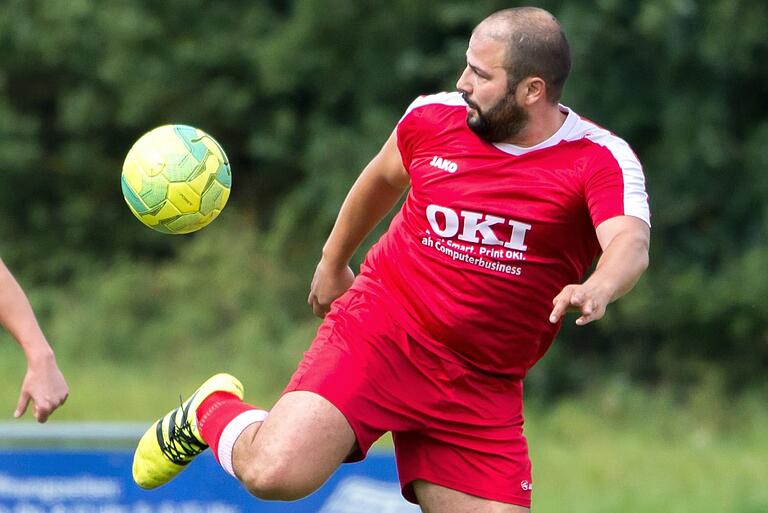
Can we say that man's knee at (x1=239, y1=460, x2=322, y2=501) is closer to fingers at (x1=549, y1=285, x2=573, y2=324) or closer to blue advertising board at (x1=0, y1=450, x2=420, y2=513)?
fingers at (x1=549, y1=285, x2=573, y2=324)

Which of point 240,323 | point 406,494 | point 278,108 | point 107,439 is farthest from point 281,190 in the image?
point 406,494

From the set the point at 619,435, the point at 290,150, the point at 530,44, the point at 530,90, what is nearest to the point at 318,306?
the point at 530,90

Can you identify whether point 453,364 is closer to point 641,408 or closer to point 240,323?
point 641,408

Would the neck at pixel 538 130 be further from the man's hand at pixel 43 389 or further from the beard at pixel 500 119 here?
the man's hand at pixel 43 389

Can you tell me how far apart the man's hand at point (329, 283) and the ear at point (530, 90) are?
1.12 m

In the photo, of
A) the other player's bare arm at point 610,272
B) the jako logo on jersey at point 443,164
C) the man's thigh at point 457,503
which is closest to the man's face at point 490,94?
the jako logo on jersey at point 443,164

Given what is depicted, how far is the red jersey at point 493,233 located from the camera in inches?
186

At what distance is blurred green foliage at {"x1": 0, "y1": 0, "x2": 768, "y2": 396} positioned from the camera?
11977mm

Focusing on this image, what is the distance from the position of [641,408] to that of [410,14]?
4.25 meters

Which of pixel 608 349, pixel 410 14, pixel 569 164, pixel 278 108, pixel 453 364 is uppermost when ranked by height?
pixel 569 164

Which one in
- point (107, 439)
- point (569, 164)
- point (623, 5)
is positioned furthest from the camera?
point (623, 5)

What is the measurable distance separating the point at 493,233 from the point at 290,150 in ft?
30.8

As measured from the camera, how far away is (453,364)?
4867 mm

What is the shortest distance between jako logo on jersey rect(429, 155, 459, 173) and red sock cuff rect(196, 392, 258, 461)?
111cm
